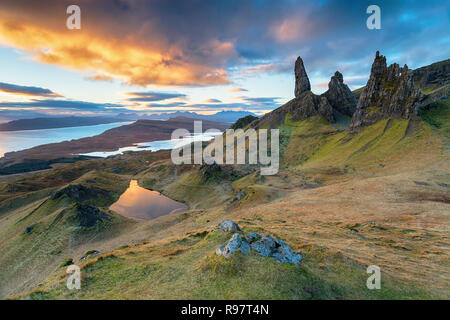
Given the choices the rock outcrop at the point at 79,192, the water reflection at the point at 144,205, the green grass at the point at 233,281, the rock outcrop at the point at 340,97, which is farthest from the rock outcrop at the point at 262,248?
the rock outcrop at the point at 340,97

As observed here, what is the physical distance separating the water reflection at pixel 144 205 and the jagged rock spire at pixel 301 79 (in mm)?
140285

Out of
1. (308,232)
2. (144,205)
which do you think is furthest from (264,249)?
(144,205)

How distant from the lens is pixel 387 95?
10312 centimetres

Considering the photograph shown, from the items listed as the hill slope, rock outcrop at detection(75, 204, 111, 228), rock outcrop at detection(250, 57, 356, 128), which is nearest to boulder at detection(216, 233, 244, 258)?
the hill slope

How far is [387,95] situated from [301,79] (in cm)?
8333

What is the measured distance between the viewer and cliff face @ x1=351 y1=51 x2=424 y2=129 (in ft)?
303

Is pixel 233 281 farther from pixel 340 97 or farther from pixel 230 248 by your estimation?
pixel 340 97

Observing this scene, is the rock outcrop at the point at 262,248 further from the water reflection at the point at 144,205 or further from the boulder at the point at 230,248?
the water reflection at the point at 144,205

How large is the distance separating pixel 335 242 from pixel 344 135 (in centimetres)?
10142

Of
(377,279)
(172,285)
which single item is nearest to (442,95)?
(377,279)

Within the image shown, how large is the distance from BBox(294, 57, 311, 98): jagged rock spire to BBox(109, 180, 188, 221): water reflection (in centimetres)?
14029

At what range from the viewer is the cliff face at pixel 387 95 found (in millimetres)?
92438
